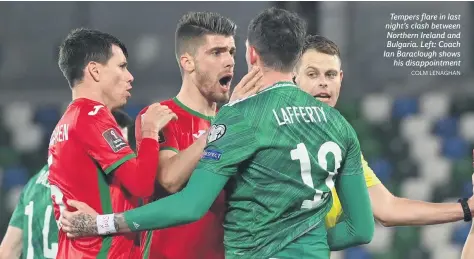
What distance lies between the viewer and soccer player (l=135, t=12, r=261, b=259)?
4098mm

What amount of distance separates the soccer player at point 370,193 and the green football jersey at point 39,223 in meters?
1.59

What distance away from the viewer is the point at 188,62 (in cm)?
459

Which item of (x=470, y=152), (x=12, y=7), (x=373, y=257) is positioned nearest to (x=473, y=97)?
(x=470, y=152)

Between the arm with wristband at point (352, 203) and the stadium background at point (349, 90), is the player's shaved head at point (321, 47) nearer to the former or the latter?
the arm with wristband at point (352, 203)

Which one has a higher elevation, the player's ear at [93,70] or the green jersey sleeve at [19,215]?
the player's ear at [93,70]

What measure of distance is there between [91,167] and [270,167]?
889 mm

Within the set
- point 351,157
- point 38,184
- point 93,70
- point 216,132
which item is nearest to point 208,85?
point 93,70

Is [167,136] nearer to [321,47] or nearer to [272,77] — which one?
[272,77]

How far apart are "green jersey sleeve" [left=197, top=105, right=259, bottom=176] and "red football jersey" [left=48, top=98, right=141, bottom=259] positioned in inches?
21.7

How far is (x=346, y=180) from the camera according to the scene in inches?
151

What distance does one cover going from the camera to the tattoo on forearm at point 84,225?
386 cm

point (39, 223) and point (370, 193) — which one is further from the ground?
point (370, 193)

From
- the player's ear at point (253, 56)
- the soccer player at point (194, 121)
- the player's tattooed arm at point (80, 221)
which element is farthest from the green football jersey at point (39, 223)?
the player's ear at point (253, 56)

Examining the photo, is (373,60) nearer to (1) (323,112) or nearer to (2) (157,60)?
(2) (157,60)
